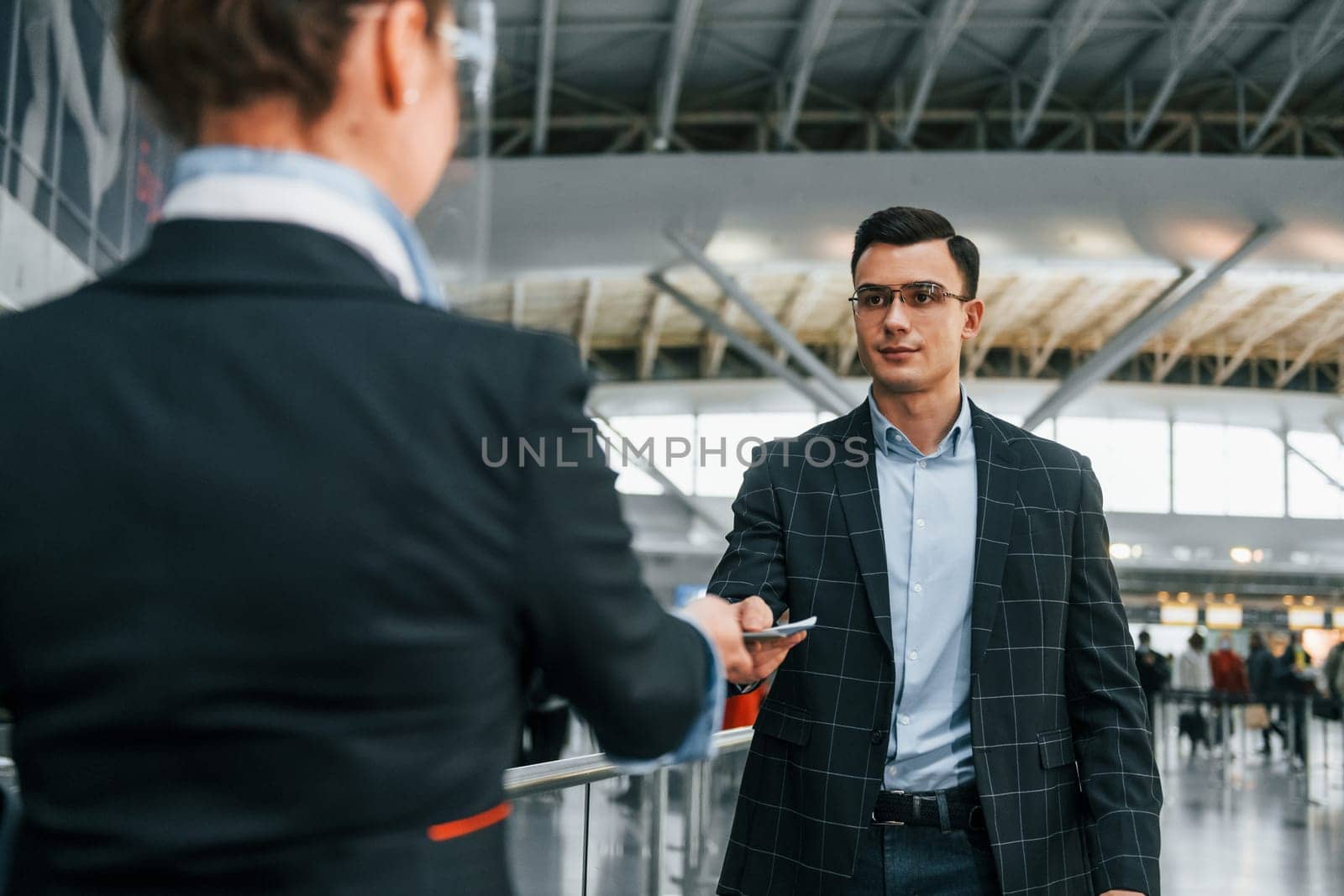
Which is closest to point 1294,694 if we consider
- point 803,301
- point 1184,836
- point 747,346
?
point 1184,836

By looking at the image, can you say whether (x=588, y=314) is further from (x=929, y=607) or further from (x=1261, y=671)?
(x=929, y=607)

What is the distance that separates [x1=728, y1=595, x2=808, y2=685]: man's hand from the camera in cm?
196

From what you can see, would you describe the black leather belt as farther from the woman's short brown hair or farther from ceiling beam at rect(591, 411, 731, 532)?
ceiling beam at rect(591, 411, 731, 532)

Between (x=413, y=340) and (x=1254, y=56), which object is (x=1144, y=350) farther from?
(x=413, y=340)

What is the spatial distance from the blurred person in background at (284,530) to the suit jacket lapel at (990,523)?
1.68 metres

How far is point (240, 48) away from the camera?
0.99m

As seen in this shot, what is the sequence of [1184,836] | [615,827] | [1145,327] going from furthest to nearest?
[1145,327] < [1184,836] < [615,827]

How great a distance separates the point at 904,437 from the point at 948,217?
51.9 feet

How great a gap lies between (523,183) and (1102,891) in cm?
1878

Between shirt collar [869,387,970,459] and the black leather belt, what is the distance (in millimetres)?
764

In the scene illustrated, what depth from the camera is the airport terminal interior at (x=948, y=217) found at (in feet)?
27.4

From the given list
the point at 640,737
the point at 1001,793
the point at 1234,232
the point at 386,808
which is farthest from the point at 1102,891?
the point at 1234,232

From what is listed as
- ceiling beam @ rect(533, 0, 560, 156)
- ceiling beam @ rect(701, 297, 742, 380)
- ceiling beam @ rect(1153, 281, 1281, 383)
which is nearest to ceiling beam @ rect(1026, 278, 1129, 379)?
ceiling beam @ rect(1153, 281, 1281, 383)

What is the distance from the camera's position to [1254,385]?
135 feet
